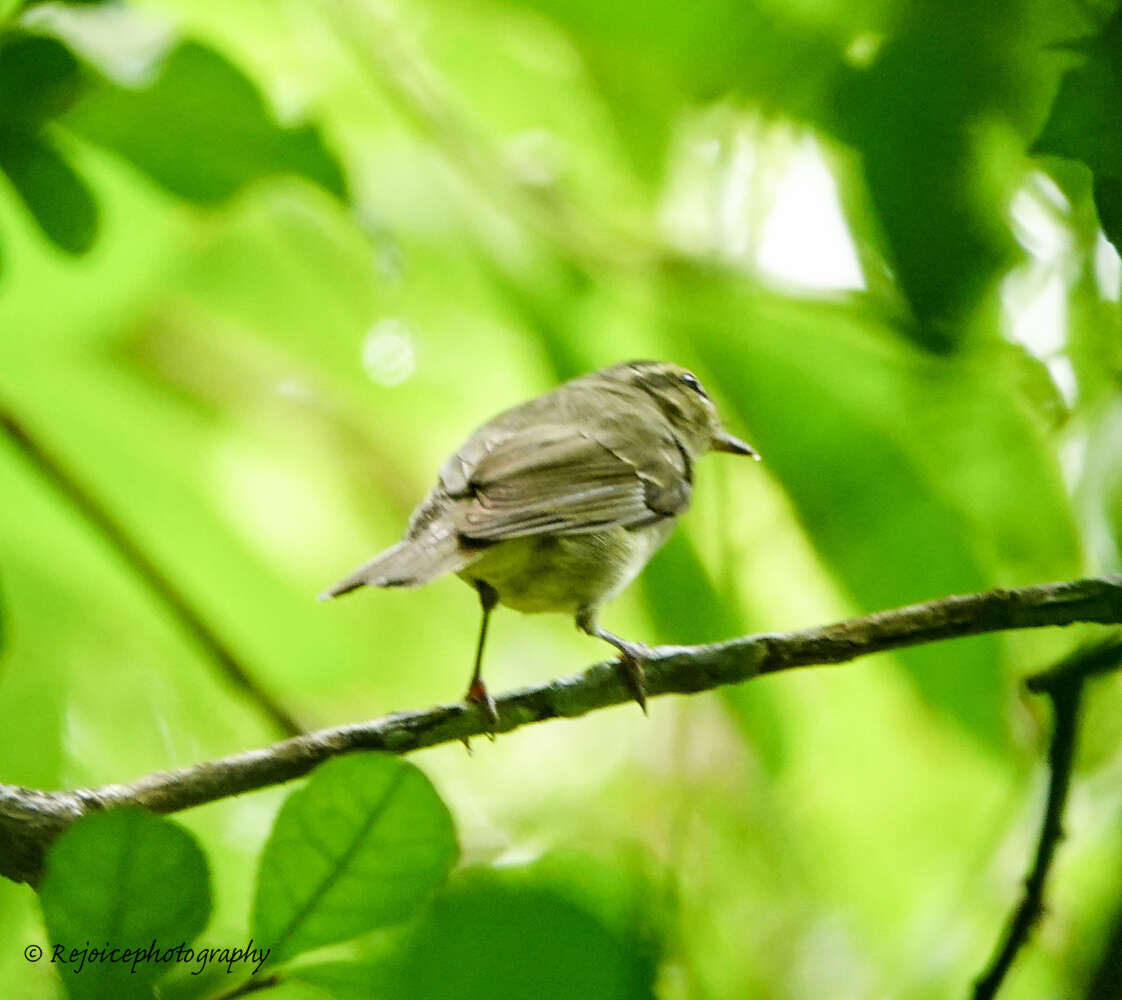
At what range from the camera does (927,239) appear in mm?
1128

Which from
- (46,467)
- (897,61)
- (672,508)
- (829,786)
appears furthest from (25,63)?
(829,786)

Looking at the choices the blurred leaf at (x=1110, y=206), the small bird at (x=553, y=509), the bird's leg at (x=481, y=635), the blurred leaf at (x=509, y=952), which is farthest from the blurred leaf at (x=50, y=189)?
the blurred leaf at (x=1110, y=206)

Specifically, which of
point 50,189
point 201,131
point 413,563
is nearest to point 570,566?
point 413,563

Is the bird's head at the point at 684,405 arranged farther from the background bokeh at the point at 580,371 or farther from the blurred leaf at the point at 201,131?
the blurred leaf at the point at 201,131

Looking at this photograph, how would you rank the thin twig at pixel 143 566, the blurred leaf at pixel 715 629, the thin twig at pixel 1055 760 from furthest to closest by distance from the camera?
the thin twig at pixel 143 566
the blurred leaf at pixel 715 629
the thin twig at pixel 1055 760

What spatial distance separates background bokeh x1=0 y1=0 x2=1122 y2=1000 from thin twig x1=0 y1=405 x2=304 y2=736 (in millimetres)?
38

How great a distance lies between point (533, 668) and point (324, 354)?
1.13 metres

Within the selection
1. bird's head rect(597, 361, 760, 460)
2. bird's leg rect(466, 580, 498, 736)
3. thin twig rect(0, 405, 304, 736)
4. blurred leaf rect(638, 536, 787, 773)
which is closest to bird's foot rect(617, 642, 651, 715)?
blurred leaf rect(638, 536, 787, 773)

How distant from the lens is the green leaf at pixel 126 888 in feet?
2.88

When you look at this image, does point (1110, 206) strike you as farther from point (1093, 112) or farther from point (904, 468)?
point (904, 468)

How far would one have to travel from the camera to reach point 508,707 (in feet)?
5.62

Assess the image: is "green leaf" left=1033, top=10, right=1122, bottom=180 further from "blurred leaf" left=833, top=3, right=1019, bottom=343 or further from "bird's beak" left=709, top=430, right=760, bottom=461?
"bird's beak" left=709, top=430, right=760, bottom=461

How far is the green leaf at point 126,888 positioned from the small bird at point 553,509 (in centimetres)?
114

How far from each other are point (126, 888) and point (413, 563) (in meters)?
1.21
